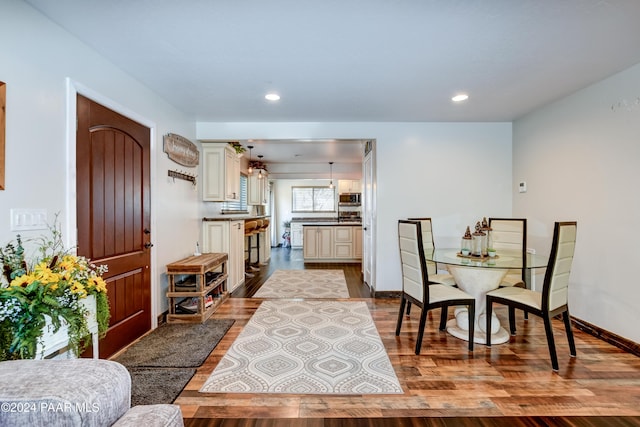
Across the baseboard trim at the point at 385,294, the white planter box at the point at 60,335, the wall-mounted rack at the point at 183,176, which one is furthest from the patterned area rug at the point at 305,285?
the white planter box at the point at 60,335

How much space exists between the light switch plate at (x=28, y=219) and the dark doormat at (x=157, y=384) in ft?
4.05

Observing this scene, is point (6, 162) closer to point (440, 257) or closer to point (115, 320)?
point (115, 320)

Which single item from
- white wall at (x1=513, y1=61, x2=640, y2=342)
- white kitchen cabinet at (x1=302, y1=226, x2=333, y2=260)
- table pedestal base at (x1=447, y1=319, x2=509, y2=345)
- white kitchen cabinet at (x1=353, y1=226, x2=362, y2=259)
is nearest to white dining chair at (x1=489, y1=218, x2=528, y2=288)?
white wall at (x1=513, y1=61, x2=640, y2=342)

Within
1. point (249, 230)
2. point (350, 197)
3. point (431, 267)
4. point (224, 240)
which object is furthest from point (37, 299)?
point (350, 197)

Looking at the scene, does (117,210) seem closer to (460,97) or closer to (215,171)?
(215,171)

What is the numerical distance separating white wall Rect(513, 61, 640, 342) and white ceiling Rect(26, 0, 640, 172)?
0.86ft

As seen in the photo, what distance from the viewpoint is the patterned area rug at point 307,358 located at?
2.10 metres


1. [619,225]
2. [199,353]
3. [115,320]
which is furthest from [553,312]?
[115,320]

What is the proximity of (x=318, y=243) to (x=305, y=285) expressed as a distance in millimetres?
2192

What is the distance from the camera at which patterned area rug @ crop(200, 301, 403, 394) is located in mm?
2098

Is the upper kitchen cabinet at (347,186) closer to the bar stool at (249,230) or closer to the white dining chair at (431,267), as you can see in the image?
the bar stool at (249,230)

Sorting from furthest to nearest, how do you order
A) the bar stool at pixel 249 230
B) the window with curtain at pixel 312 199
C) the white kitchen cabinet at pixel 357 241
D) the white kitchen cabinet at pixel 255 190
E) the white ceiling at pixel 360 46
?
the window with curtain at pixel 312 199, the white kitchen cabinet at pixel 357 241, the white kitchen cabinet at pixel 255 190, the bar stool at pixel 249 230, the white ceiling at pixel 360 46

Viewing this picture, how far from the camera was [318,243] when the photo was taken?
6.97 metres

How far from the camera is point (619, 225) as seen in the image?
274 cm
